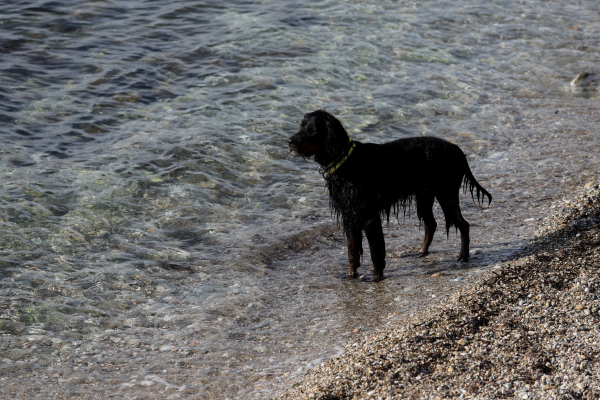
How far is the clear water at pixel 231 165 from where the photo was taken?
185 inches

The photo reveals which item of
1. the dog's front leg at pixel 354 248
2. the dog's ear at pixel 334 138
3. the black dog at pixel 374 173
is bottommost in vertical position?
the dog's front leg at pixel 354 248

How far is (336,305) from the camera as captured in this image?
5168 mm

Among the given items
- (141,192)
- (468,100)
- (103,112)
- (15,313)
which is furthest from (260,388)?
(468,100)

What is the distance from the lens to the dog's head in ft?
17.0

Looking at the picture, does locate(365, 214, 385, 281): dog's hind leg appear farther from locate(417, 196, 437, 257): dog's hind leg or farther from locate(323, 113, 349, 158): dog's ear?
locate(323, 113, 349, 158): dog's ear

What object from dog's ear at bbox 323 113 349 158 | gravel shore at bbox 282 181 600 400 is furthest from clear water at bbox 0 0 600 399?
dog's ear at bbox 323 113 349 158

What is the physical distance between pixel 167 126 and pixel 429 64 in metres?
5.51

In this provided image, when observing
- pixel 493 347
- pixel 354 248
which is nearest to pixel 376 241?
pixel 354 248

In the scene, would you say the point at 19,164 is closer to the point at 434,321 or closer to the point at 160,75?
the point at 160,75

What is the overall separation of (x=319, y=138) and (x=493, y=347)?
2.32 m

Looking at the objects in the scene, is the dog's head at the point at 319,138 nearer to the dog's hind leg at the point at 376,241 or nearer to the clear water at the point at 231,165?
the dog's hind leg at the point at 376,241

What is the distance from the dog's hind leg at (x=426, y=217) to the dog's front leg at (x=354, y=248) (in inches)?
29.0

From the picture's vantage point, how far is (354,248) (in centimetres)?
560

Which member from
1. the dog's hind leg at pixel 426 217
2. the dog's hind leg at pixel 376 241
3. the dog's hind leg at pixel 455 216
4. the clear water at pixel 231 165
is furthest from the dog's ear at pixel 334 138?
the clear water at pixel 231 165
